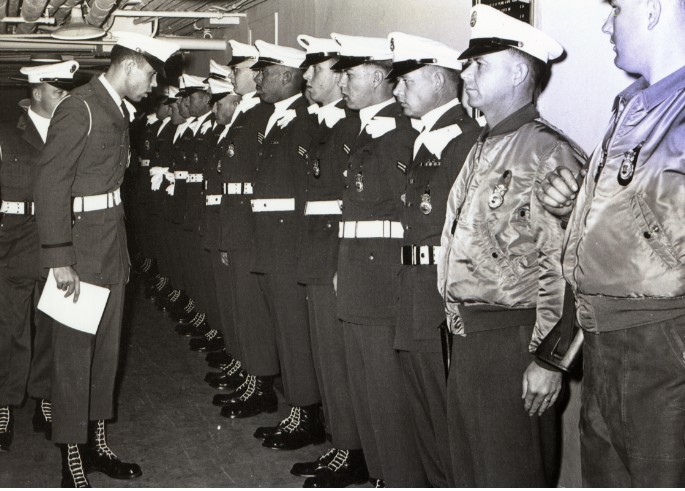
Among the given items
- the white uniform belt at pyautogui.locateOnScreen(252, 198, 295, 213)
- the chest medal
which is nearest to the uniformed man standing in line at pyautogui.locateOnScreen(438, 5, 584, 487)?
the chest medal

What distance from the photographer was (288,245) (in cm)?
400

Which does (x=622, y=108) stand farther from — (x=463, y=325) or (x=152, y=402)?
(x=152, y=402)

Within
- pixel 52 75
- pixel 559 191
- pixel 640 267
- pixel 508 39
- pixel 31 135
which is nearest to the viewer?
pixel 640 267

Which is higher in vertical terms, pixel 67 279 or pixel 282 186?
pixel 282 186

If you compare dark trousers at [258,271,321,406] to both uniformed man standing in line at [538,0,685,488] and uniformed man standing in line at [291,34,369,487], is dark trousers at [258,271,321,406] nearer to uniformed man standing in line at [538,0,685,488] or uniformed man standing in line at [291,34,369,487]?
uniformed man standing in line at [291,34,369,487]

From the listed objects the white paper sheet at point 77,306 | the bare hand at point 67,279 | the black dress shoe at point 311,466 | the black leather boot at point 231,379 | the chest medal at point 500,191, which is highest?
the chest medal at point 500,191

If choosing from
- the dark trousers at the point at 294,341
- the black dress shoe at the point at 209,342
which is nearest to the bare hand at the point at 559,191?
the dark trousers at the point at 294,341

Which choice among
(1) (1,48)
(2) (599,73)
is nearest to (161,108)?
(1) (1,48)

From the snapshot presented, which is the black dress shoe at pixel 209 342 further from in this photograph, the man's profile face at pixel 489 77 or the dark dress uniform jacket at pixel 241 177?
the man's profile face at pixel 489 77

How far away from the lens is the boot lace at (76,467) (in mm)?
3354

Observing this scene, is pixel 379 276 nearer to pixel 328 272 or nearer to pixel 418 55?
pixel 328 272

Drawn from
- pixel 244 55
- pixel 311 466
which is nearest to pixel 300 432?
pixel 311 466

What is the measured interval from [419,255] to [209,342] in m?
3.70

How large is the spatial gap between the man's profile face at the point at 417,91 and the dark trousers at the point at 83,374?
5.51ft
